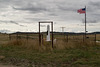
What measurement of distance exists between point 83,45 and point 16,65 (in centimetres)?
1020

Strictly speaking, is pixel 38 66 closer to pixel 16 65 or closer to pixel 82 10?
pixel 16 65

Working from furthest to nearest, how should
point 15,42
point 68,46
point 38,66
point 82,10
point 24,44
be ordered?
point 82,10, point 15,42, point 24,44, point 68,46, point 38,66

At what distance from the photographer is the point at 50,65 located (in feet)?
25.2

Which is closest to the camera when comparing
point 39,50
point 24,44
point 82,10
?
point 39,50

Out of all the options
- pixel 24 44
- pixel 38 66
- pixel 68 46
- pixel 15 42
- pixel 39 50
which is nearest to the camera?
pixel 38 66

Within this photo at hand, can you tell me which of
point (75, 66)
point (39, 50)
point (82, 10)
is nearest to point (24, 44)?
Answer: point (39, 50)

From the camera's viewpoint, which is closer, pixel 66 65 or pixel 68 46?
pixel 66 65

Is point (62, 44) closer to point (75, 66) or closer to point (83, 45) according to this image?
point (83, 45)

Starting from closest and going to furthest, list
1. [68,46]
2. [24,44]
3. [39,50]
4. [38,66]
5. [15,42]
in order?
[38,66] < [39,50] < [68,46] < [24,44] < [15,42]

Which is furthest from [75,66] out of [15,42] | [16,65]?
[15,42]

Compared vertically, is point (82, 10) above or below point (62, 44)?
above

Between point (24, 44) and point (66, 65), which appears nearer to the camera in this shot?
point (66, 65)

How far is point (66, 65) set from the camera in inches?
299

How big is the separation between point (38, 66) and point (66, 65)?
146 centimetres
